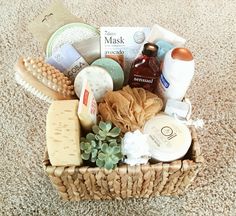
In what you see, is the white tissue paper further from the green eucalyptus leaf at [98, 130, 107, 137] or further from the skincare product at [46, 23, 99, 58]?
the skincare product at [46, 23, 99, 58]

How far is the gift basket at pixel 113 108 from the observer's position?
684 mm

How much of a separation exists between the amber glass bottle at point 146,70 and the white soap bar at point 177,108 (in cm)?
6

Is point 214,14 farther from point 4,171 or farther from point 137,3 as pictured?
point 4,171

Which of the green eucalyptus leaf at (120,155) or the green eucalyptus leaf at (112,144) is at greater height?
the green eucalyptus leaf at (112,144)

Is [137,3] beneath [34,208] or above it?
above

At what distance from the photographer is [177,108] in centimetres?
76

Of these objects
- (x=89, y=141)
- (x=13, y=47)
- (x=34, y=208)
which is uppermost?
(x=89, y=141)

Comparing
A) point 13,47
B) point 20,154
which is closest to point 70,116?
point 20,154

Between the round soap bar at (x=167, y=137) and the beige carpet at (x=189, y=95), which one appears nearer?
the round soap bar at (x=167, y=137)

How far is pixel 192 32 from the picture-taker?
3.99 feet

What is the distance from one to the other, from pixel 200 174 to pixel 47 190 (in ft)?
1.19

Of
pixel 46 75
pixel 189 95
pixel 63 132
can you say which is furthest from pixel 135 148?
pixel 189 95

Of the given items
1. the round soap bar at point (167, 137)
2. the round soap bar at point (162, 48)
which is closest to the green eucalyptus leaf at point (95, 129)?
the round soap bar at point (167, 137)

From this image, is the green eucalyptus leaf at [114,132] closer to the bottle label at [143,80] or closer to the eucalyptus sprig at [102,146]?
the eucalyptus sprig at [102,146]
